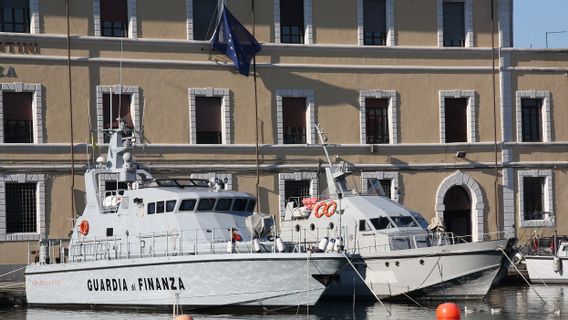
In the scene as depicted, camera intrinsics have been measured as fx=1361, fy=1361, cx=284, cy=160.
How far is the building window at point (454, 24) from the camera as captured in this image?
51219mm

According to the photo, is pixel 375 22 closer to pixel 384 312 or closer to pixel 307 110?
pixel 307 110

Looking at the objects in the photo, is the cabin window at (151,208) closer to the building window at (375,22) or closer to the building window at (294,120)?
the building window at (294,120)

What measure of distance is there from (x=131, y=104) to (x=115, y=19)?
298 centimetres

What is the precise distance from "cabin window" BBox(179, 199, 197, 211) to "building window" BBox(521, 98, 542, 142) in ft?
58.5

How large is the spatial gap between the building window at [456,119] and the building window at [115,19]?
12.5 m

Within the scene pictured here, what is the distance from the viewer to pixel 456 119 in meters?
51.0

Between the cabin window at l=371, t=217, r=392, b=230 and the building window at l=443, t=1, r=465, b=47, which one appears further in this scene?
the building window at l=443, t=1, r=465, b=47

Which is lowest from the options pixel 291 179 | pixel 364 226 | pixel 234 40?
pixel 364 226

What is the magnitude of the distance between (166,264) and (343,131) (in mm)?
13763

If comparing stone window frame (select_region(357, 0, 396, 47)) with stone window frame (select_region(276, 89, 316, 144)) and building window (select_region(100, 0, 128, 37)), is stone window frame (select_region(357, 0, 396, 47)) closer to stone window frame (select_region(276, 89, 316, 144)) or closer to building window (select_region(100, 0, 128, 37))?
stone window frame (select_region(276, 89, 316, 144))

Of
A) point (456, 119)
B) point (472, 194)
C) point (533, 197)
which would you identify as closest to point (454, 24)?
point (456, 119)

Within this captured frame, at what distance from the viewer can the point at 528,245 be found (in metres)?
48.9

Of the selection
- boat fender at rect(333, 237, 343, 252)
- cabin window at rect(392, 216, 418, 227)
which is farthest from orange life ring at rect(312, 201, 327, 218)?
boat fender at rect(333, 237, 343, 252)

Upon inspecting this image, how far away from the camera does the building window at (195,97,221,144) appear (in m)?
47.7
